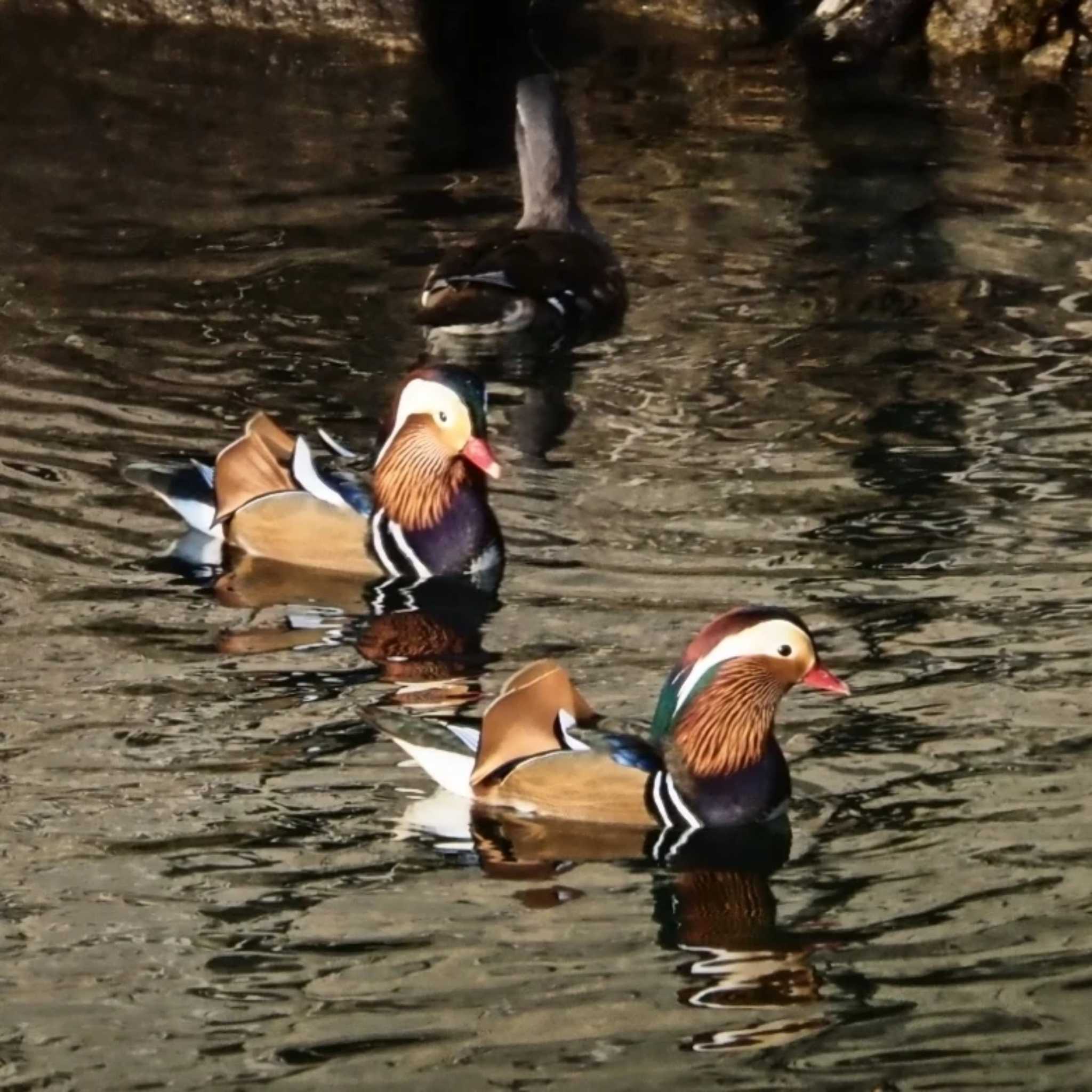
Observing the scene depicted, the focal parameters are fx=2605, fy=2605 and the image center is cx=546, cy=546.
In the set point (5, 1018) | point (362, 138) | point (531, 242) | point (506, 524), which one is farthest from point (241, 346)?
point (5, 1018)

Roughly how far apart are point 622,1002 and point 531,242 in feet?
18.2

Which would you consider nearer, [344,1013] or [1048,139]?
[344,1013]

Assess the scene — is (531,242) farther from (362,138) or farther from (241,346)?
(362,138)

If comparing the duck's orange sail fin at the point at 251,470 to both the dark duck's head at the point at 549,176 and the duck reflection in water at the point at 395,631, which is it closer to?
the duck reflection in water at the point at 395,631

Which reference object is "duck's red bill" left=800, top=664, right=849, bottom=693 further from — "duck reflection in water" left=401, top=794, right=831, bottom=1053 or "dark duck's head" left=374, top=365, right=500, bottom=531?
"dark duck's head" left=374, top=365, right=500, bottom=531

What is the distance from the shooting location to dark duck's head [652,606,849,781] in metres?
5.70

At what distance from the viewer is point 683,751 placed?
5.74 m

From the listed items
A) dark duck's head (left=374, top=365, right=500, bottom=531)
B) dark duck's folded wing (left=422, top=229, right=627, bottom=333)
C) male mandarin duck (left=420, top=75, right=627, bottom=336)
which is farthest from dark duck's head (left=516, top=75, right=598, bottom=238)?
dark duck's head (left=374, top=365, right=500, bottom=531)

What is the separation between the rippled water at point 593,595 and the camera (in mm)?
4848

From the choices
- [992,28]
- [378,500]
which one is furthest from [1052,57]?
[378,500]

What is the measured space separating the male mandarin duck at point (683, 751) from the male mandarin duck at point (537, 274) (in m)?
3.89

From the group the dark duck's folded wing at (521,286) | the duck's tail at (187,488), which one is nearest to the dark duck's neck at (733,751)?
the duck's tail at (187,488)

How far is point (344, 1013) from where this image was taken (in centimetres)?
482

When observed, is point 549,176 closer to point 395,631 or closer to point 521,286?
point 521,286
